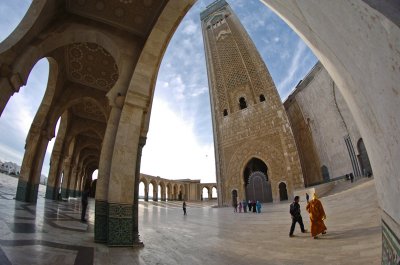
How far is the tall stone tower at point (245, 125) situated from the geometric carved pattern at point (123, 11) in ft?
47.7

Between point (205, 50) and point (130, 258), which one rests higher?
point (205, 50)

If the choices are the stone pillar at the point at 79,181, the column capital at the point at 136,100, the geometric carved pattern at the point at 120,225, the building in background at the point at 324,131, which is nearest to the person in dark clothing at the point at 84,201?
the geometric carved pattern at the point at 120,225

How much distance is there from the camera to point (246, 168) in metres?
19.6

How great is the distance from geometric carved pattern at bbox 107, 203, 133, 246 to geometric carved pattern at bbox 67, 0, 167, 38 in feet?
11.2

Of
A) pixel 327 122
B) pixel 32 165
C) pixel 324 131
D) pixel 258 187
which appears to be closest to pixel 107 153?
pixel 32 165

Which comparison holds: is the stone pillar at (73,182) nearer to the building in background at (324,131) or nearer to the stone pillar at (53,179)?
the stone pillar at (53,179)

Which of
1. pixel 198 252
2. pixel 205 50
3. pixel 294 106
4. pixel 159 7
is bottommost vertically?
pixel 198 252

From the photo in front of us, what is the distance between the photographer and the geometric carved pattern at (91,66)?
6.41 metres

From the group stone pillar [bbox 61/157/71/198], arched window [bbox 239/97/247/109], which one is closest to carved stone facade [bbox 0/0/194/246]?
stone pillar [bbox 61/157/71/198]

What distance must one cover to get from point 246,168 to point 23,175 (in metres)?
15.7

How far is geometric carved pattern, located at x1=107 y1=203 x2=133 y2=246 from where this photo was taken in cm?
341

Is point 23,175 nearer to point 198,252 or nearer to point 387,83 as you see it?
point 198,252

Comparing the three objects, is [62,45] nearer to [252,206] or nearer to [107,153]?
[107,153]

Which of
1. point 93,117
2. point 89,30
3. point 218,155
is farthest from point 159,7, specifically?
point 218,155
